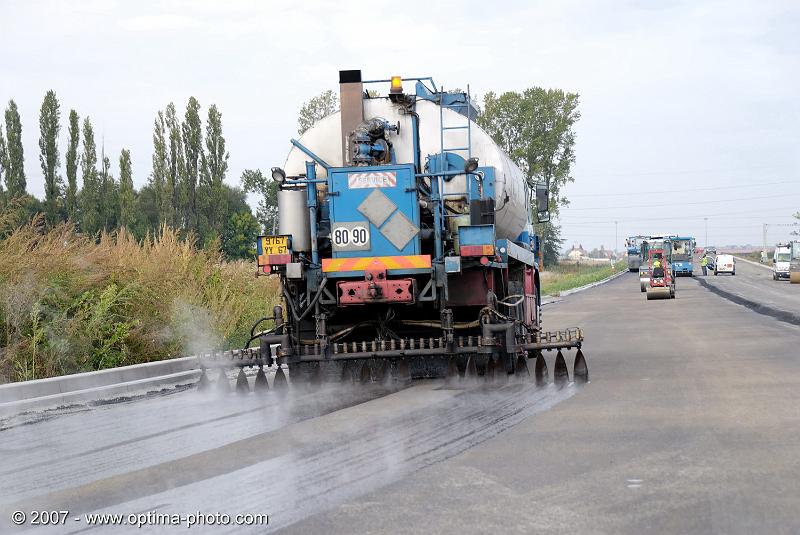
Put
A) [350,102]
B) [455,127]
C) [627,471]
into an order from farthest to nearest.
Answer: [350,102], [455,127], [627,471]

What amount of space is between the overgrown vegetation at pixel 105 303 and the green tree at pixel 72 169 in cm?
4171

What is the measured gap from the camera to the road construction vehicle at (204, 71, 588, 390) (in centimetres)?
1198

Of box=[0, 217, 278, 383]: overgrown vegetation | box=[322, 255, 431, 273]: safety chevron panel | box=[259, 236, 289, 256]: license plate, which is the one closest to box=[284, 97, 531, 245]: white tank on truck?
box=[259, 236, 289, 256]: license plate

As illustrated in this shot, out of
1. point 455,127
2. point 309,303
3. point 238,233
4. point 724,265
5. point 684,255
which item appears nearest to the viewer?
point 309,303

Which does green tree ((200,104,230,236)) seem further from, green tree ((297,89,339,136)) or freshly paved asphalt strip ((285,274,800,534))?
freshly paved asphalt strip ((285,274,800,534))

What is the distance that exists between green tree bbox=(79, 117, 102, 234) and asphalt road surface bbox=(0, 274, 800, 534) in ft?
157

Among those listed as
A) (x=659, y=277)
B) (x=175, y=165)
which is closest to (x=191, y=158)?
(x=175, y=165)

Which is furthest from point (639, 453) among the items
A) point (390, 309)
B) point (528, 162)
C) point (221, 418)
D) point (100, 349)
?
point (528, 162)

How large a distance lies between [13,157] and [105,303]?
4663 centimetres

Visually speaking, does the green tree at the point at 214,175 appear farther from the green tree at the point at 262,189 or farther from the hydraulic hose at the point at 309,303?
the hydraulic hose at the point at 309,303

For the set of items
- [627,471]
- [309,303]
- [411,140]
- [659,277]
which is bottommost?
[627,471]

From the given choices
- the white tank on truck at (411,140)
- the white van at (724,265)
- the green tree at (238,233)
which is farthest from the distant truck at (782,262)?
the white tank on truck at (411,140)

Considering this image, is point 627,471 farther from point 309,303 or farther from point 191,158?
point 191,158

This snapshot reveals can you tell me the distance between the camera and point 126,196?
58.0m
